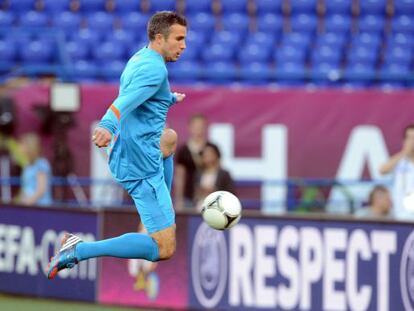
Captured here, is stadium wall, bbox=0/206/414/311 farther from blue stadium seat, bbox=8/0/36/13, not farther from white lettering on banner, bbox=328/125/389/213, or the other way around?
blue stadium seat, bbox=8/0/36/13

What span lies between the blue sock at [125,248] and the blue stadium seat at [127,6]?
34.8ft

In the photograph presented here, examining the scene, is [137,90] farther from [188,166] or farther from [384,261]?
[188,166]

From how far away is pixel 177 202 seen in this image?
1253 centimetres

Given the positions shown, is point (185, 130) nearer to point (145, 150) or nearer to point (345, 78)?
point (345, 78)

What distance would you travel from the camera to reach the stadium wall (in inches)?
359

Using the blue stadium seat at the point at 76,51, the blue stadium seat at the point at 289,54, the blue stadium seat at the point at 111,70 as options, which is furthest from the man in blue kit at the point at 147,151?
the blue stadium seat at the point at 76,51

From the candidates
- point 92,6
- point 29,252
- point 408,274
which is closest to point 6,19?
point 92,6

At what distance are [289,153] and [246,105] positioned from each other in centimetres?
82

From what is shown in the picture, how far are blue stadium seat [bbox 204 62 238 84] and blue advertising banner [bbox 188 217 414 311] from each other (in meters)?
4.57

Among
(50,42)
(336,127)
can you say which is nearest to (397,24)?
(336,127)

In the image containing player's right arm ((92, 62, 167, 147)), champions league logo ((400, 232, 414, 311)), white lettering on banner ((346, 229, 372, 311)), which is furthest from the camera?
white lettering on banner ((346, 229, 372, 311))

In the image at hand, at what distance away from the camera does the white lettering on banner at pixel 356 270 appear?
9.16 m

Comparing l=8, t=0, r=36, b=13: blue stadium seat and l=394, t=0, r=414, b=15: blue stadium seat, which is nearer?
→ l=394, t=0, r=414, b=15: blue stadium seat

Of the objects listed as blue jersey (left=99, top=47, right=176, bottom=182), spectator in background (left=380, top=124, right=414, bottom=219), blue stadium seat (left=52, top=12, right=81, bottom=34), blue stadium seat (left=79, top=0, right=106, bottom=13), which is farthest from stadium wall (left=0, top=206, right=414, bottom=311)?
blue stadium seat (left=79, top=0, right=106, bottom=13)
